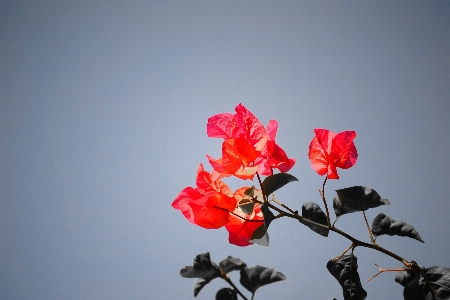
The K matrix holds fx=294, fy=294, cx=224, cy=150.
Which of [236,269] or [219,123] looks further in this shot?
[219,123]

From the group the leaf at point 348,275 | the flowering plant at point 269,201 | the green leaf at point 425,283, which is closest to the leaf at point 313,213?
the flowering plant at point 269,201

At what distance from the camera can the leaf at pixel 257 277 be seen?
54 cm

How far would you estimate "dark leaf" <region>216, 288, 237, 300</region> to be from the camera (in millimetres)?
521

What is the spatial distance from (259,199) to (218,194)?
10 cm

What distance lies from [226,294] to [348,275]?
318 mm

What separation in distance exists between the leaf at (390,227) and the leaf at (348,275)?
0.09 m

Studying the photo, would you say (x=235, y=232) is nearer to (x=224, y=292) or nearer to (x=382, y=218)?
(x=224, y=292)

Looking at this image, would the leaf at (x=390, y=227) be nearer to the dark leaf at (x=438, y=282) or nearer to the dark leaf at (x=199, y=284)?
the dark leaf at (x=438, y=282)

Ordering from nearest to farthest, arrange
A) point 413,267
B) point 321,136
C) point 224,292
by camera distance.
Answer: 1. point 224,292
2. point 413,267
3. point 321,136

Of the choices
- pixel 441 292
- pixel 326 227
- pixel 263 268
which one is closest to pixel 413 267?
pixel 441 292

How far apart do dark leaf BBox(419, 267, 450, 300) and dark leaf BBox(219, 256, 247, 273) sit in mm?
403

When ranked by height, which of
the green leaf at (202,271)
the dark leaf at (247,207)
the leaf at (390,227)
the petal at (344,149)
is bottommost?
the green leaf at (202,271)

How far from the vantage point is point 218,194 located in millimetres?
651

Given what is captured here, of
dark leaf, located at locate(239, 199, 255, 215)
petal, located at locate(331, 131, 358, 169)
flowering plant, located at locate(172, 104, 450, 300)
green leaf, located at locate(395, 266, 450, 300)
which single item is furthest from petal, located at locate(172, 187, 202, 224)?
green leaf, located at locate(395, 266, 450, 300)
